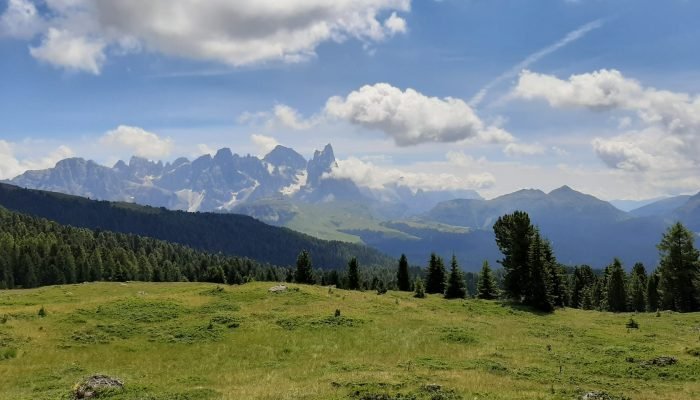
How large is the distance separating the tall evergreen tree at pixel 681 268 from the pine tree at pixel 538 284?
2878 centimetres

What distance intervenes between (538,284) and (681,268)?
112ft

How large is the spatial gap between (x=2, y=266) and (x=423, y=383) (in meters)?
162

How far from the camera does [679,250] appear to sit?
79812 millimetres

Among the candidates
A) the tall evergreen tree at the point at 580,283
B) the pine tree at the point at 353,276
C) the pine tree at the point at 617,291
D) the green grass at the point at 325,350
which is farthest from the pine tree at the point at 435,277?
the tall evergreen tree at the point at 580,283

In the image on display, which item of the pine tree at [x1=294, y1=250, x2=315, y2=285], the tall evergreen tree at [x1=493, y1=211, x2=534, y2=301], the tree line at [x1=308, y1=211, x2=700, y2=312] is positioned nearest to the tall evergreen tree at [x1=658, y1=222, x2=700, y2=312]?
the tree line at [x1=308, y1=211, x2=700, y2=312]

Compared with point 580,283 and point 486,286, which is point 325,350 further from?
point 580,283

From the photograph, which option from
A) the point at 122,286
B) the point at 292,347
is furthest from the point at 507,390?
the point at 122,286

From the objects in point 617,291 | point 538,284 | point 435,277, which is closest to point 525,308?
point 538,284

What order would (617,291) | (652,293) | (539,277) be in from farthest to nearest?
(617,291)
(652,293)
(539,277)

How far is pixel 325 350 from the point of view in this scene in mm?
36000

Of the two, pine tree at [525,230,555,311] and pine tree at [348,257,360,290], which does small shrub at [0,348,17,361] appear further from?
pine tree at [348,257,360,290]

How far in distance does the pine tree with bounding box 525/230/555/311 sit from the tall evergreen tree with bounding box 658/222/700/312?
28.8 meters

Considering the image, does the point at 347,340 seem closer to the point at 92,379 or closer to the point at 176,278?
the point at 92,379

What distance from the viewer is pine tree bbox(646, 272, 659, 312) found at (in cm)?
10025
